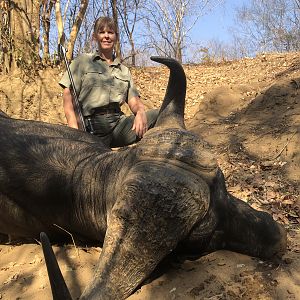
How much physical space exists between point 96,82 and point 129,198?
3025mm

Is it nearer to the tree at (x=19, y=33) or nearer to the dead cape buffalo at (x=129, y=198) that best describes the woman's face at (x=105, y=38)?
the dead cape buffalo at (x=129, y=198)

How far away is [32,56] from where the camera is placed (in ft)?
29.3

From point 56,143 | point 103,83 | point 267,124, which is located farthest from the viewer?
point 267,124

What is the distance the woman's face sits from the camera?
5.18 m

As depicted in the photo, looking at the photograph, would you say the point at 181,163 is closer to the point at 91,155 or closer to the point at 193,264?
the point at 193,264

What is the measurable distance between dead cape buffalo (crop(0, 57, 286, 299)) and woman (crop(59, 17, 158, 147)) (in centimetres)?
118

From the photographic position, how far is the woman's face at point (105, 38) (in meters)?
5.18

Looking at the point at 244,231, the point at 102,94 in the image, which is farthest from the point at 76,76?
the point at 244,231

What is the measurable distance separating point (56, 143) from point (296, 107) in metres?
5.41

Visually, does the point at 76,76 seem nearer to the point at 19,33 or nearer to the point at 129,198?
the point at 129,198

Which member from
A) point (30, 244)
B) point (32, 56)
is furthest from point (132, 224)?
point (32, 56)

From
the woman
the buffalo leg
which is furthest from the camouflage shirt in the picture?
the buffalo leg

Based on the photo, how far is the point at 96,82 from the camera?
520 centimetres

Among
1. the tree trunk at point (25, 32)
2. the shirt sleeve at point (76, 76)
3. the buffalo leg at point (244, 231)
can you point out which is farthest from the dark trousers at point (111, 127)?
the tree trunk at point (25, 32)
